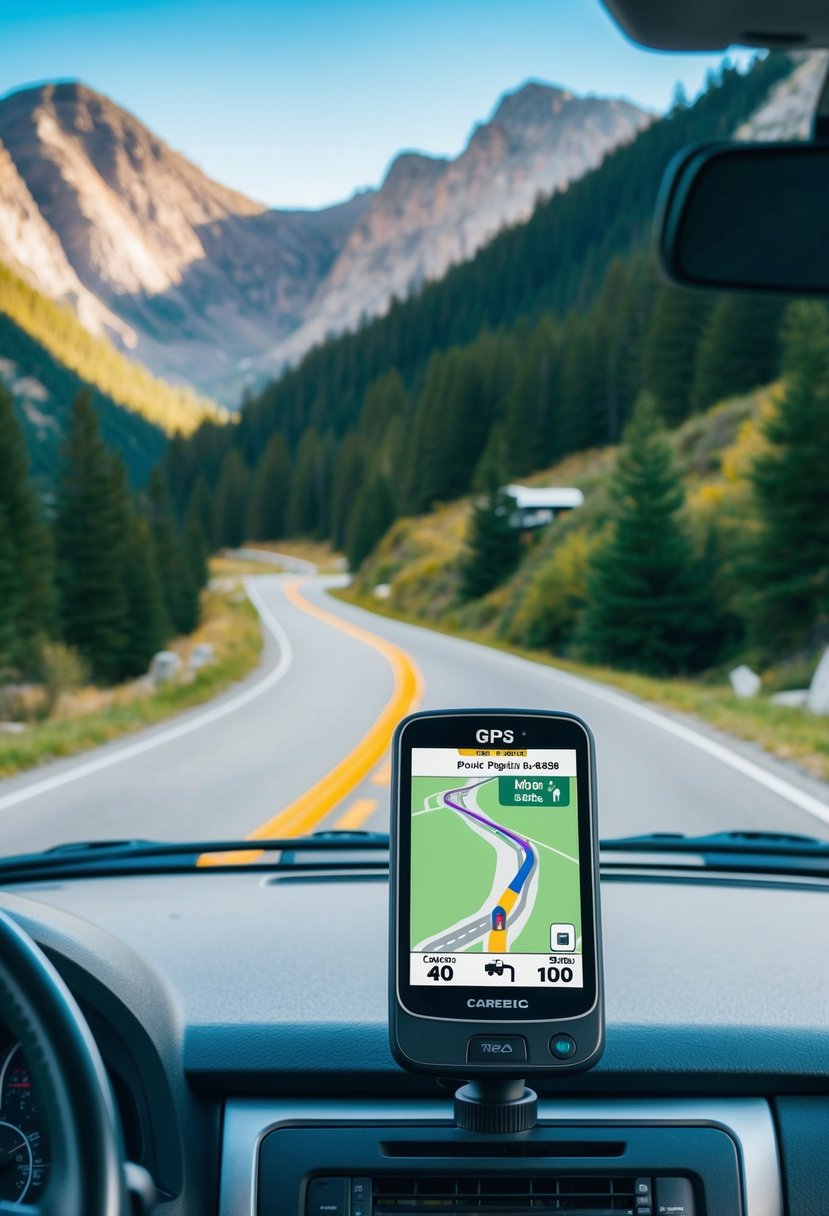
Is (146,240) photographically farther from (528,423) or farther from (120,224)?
(528,423)

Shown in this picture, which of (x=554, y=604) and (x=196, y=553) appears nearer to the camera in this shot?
(x=554, y=604)

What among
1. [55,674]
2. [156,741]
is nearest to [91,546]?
[55,674]

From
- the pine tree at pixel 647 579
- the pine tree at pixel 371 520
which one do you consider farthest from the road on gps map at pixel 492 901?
the pine tree at pixel 371 520

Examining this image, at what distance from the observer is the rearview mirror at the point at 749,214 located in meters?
2.10

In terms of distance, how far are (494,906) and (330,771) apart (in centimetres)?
643

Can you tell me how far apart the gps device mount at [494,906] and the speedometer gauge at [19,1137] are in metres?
0.67

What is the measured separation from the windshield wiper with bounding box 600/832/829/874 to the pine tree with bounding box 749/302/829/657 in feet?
89.2

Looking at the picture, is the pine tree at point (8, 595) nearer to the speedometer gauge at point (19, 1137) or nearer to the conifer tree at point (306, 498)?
the speedometer gauge at point (19, 1137)

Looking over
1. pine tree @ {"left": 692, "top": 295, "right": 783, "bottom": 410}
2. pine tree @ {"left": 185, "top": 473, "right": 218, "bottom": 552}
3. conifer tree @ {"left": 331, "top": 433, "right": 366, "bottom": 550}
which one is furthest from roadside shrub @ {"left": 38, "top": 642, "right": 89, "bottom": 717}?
conifer tree @ {"left": 331, "top": 433, "right": 366, "bottom": 550}

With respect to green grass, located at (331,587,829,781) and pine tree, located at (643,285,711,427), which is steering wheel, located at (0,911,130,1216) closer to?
green grass, located at (331,587,829,781)

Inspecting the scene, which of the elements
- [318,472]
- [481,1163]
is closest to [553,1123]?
[481,1163]

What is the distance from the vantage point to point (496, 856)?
2166mm

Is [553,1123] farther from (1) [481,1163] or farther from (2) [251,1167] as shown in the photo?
(2) [251,1167]

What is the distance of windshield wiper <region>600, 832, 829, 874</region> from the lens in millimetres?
3787
